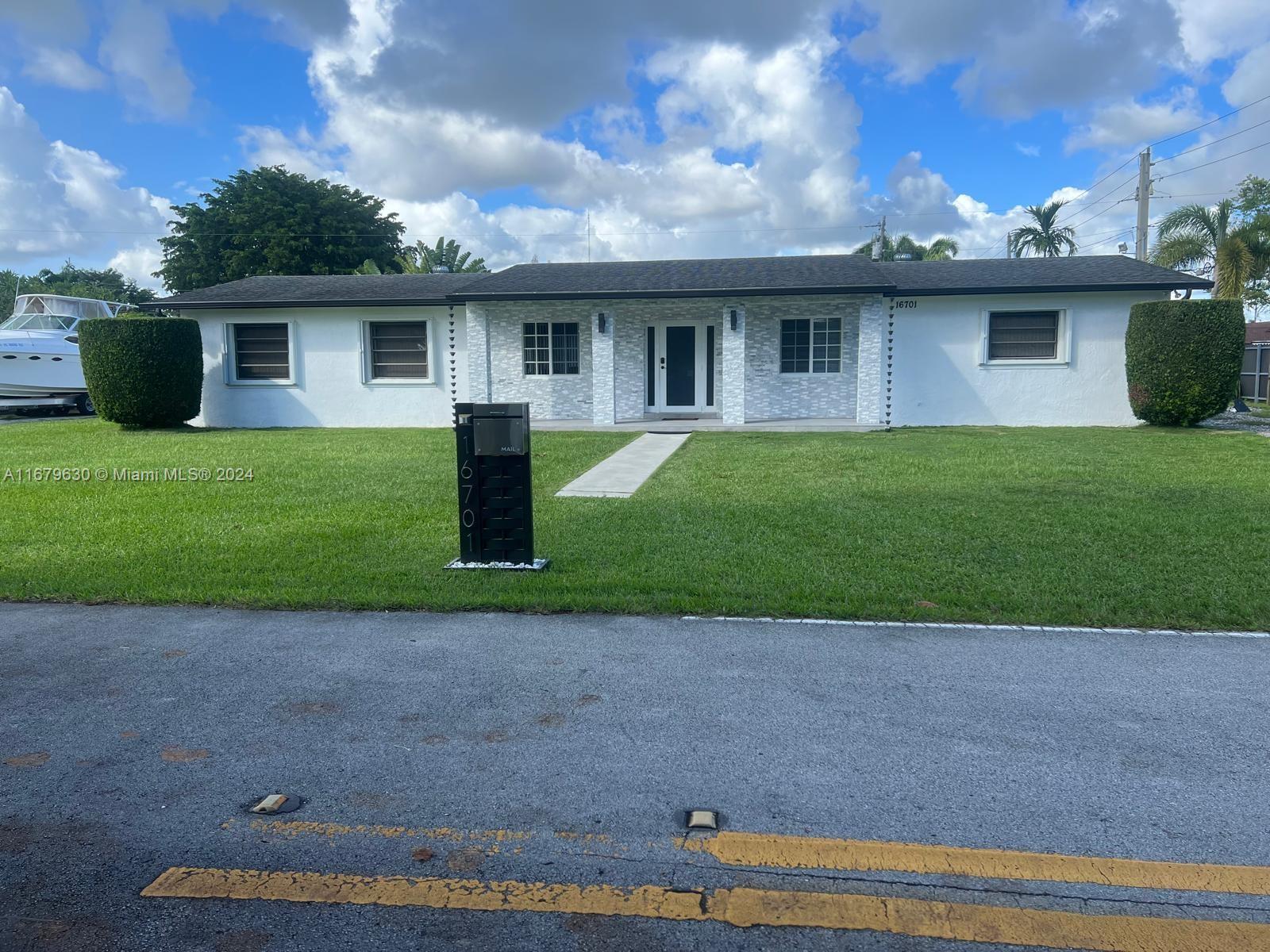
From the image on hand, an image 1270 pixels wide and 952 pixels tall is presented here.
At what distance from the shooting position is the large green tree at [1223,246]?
78.8ft

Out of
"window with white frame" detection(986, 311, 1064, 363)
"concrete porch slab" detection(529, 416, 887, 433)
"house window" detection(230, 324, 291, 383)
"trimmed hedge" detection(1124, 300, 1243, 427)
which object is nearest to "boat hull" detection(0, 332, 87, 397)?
"house window" detection(230, 324, 291, 383)

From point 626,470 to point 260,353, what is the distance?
11.7 metres

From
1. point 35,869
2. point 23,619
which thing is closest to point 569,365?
point 23,619

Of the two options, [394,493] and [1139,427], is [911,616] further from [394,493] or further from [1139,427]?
[1139,427]

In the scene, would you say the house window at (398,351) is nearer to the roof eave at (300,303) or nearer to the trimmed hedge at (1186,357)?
the roof eave at (300,303)

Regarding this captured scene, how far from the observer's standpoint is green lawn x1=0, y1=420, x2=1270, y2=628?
20.0 ft

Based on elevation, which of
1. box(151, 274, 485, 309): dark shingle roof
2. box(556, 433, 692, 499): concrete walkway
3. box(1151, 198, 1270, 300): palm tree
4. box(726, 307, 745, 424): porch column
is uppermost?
box(1151, 198, 1270, 300): palm tree

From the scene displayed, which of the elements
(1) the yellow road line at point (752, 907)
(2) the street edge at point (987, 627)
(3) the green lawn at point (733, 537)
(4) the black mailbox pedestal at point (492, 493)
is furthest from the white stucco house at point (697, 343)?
(1) the yellow road line at point (752, 907)

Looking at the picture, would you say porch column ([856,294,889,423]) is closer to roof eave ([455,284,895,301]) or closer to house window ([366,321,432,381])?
roof eave ([455,284,895,301])

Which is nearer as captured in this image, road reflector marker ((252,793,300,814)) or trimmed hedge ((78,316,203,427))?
road reflector marker ((252,793,300,814))

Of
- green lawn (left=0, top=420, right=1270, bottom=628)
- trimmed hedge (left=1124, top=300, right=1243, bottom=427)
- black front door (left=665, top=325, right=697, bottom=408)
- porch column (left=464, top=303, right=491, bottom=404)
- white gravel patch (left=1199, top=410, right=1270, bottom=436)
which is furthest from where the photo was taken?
black front door (left=665, top=325, right=697, bottom=408)

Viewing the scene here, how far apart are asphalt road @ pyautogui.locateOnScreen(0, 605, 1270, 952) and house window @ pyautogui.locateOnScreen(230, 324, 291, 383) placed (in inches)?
625

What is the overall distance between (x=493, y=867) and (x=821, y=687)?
2.09 meters

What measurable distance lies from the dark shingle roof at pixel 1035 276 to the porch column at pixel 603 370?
574 cm
